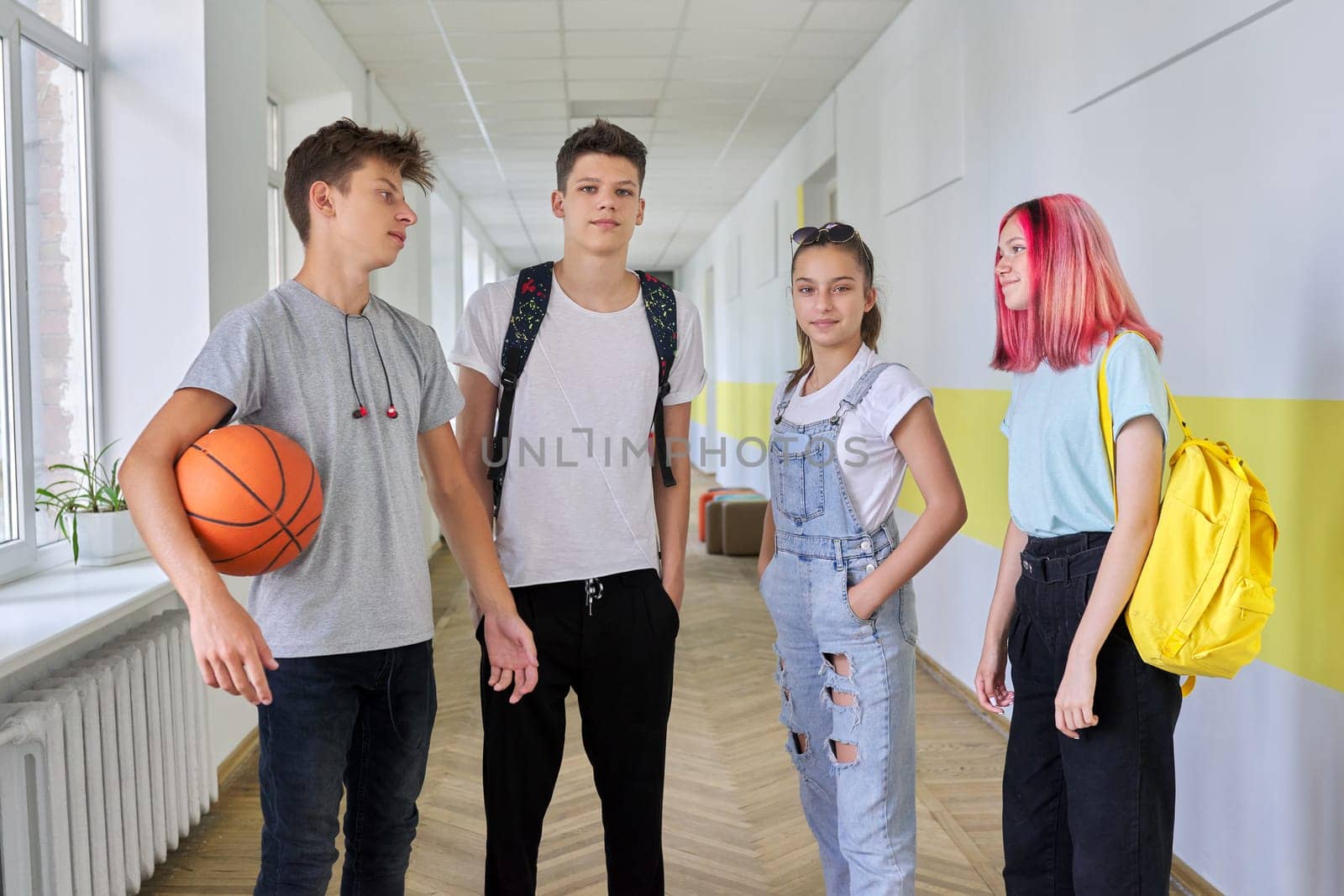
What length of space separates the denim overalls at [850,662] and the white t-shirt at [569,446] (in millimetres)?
300

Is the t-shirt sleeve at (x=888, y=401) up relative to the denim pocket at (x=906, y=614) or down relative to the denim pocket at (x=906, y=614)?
up

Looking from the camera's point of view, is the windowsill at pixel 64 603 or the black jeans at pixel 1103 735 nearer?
the black jeans at pixel 1103 735

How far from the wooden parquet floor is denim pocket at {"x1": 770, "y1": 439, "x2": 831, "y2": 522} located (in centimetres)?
122

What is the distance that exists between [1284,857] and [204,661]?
226 cm

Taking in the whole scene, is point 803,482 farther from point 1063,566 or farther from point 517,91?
point 517,91

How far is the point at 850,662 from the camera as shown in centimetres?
200

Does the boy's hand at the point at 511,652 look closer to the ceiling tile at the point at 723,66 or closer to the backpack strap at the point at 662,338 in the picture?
the backpack strap at the point at 662,338

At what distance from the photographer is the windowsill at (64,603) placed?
2.11 meters

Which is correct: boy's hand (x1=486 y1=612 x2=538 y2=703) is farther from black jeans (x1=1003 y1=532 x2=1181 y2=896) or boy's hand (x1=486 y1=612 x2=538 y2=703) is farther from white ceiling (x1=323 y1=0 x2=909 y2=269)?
white ceiling (x1=323 y1=0 x2=909 y2=269)

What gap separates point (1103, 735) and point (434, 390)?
4.19 ft

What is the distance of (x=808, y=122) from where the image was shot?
761 cm

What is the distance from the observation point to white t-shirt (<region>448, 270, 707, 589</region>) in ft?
6.48

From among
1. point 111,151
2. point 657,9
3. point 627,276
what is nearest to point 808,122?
point 657,9

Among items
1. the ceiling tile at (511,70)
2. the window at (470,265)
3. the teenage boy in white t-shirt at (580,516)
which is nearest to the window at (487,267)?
the window at (470,265)
